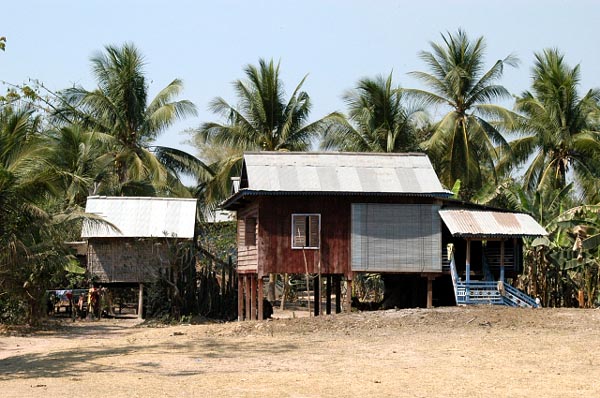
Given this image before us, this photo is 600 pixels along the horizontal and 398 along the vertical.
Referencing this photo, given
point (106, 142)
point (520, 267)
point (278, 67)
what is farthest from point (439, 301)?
point (106, 142)

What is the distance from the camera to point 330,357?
70.1ft

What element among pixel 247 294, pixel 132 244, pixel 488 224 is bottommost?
pixel 247 294

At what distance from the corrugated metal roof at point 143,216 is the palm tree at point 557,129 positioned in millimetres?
15437

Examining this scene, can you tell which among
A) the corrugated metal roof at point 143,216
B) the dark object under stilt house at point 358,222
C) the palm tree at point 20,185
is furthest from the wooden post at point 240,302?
the palm tree at point 20,185

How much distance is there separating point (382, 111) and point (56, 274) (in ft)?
59.5

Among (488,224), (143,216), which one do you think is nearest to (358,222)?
(488,224)

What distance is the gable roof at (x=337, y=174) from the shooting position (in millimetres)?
30094

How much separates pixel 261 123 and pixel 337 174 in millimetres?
14499

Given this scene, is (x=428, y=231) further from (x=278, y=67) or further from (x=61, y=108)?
(x=61, y=108)

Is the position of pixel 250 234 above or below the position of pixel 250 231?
below

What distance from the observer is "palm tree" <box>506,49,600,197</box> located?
4228 centimetres

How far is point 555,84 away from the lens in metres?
43.2

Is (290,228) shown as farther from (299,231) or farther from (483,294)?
(483,294)

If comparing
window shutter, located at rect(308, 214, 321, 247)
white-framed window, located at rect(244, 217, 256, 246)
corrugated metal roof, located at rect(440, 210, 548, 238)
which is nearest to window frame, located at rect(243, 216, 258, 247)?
white-framed window, located at rect(244, 217, 256, 246)
